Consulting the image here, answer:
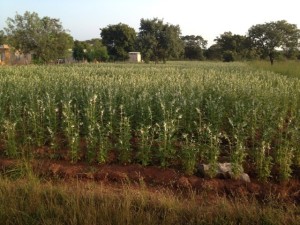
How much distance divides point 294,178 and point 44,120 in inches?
185

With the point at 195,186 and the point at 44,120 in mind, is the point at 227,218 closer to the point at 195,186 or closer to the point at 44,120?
the point at 195,186

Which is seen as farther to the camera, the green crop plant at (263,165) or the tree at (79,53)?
the tree at (79,53)

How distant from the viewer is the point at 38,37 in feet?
132

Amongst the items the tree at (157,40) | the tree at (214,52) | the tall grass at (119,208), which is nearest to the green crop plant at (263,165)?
the tall grass at (119,208)

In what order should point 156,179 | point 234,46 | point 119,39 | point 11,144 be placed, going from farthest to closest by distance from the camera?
point 234,46, point 119,39, point 11,144, point 156,179

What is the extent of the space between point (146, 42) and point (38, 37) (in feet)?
64.9

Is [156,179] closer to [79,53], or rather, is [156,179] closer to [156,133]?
[156,133]

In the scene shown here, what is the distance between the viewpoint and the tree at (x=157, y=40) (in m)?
55.6

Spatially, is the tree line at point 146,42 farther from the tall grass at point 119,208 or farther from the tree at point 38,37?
the tall grass at point 119,208

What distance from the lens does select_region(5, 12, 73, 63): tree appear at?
4034 cm

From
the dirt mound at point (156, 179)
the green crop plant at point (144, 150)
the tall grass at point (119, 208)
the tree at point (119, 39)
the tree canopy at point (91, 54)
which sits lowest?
the dirt mound at point (156, 179)

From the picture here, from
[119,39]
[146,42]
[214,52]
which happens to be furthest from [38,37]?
[214,52]

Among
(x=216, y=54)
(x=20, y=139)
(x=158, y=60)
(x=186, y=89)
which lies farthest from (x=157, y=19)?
(x=20, y=139)

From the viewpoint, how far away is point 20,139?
6621mm
